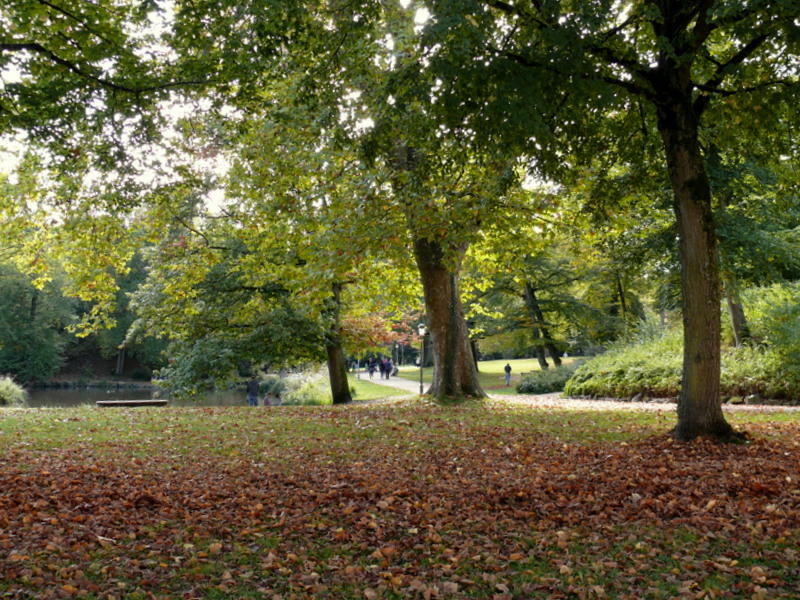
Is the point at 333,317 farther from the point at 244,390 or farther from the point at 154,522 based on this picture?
the point at 244,390

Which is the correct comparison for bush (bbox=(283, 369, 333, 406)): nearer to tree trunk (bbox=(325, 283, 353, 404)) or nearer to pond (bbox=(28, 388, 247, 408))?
pond (bbox=(28, 388, 247, 408))

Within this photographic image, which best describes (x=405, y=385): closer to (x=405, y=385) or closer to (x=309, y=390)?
(x=405, y=385)

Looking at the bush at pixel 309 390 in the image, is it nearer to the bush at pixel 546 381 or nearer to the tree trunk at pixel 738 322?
the bush at pixel 546 381

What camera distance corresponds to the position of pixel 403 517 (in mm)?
5277

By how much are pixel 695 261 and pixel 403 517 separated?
4758 mm

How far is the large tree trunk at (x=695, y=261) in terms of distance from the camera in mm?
7441

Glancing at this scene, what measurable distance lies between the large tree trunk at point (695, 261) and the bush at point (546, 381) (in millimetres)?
18126

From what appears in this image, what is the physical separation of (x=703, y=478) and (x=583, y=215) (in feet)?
21.9

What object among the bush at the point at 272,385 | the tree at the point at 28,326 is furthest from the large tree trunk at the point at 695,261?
the tree at the point at 28,326

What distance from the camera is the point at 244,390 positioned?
1531 inches

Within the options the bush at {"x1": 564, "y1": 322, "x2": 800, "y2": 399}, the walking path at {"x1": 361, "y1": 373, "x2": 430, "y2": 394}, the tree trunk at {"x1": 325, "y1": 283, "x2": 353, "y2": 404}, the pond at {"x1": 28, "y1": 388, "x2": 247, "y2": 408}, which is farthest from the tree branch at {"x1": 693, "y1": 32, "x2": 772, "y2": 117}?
the walking path at {"x1": 361, "y1": 373, "x2": 430, "y2": 394}

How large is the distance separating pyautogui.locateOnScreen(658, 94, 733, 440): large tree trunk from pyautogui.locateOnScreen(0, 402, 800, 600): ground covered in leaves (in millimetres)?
569

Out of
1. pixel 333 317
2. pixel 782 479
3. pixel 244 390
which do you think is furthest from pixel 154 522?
pixel 244 390

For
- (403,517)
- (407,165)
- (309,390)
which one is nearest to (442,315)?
(407,165)
